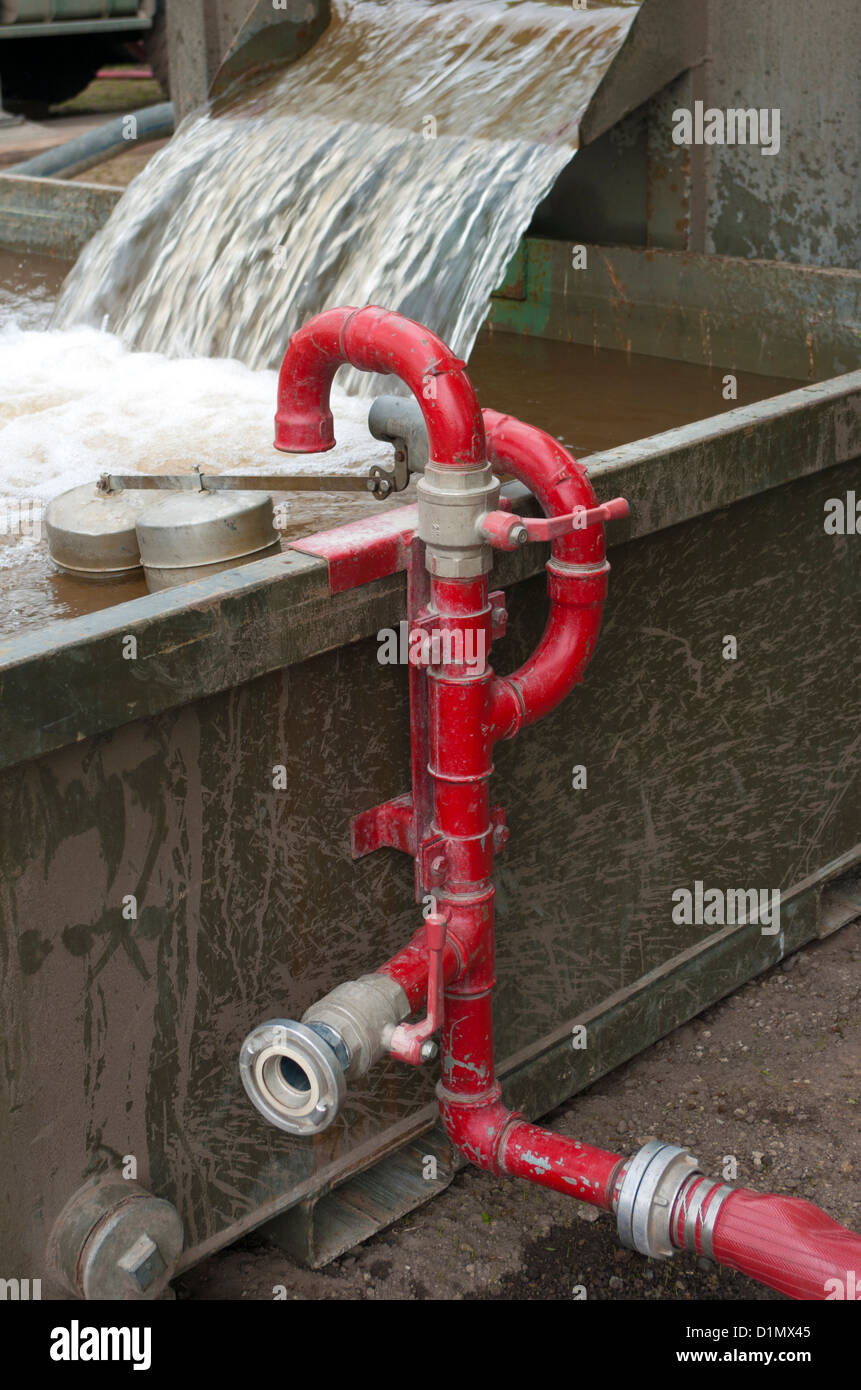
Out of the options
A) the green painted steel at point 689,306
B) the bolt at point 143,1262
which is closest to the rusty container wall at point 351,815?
the bolt at point 143,1262

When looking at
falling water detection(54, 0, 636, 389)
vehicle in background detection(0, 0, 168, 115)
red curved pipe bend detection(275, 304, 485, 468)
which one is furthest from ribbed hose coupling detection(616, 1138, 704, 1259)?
vehicle in background detection(0, 0, 168, 115)

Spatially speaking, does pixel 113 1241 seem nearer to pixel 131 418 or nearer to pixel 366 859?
pixel 366 859

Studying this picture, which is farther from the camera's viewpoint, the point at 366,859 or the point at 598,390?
the point at 598,390

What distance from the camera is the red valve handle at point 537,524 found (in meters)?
2.09

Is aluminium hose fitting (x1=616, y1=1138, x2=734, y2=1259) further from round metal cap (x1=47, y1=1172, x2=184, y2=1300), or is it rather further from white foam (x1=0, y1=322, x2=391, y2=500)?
white foam (x1=0, y1=322, x2=391, y2=500)

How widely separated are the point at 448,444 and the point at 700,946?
1.43 metres

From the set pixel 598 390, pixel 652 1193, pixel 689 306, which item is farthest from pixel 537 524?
pixel 689 306

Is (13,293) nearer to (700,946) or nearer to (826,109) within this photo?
(826,109)

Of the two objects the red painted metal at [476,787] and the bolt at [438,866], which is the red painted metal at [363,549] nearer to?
the red painted metal at [476,787]

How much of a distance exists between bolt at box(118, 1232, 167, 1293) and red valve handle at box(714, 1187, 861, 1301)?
2.64 ft

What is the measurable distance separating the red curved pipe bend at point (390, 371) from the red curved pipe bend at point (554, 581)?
6.0 inches

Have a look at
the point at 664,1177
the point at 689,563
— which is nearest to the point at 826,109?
the point at 689,563

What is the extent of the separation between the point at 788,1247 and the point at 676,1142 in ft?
2.45

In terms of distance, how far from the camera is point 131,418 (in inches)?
150
